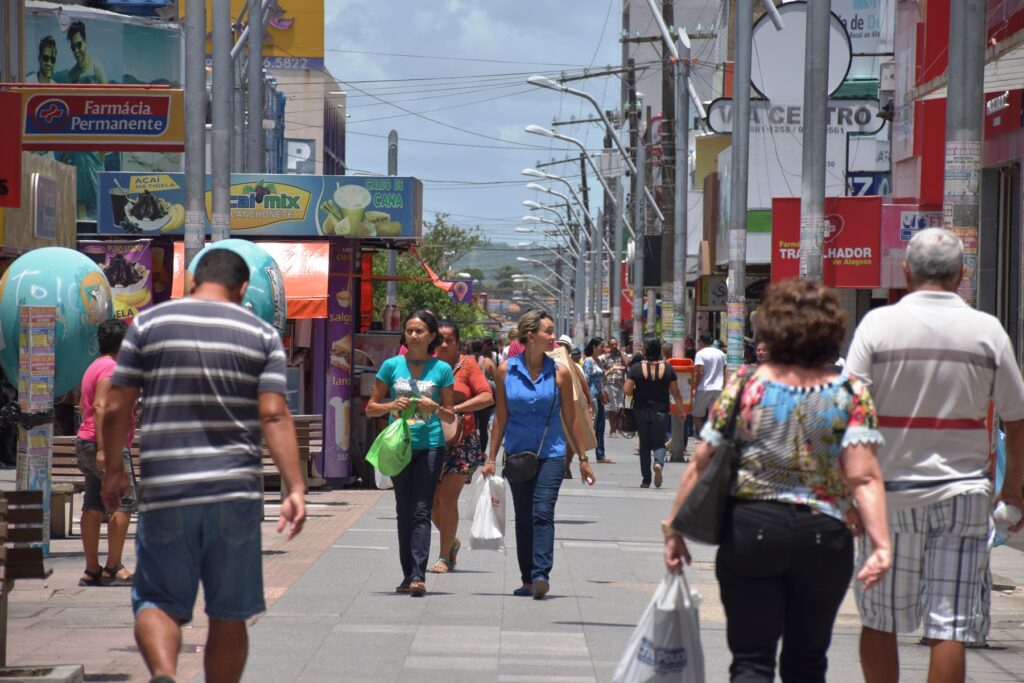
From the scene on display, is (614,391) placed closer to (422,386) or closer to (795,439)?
(422,386)

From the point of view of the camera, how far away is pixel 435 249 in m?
79.6

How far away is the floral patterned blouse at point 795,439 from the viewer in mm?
5109

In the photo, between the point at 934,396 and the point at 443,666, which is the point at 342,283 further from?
the point at 934,396

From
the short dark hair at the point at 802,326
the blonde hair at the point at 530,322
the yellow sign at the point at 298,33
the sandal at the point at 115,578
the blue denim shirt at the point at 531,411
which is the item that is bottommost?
the sandal at the point at 115,578

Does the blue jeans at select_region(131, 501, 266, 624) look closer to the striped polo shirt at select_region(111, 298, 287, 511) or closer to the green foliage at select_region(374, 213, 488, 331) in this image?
the striped polo shirt at select_region(111, 298, 287, 511)

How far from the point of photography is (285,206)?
63.1 feet

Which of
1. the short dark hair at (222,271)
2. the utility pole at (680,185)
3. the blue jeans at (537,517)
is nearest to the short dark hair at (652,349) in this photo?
the blue jeans at (537,517)

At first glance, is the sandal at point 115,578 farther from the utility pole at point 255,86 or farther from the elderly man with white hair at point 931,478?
the utility pole at point 255,86

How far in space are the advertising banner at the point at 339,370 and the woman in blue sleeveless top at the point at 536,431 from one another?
28.5ft

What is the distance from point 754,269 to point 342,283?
59.3ft

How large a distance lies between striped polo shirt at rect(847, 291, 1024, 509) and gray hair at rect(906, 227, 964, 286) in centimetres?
18

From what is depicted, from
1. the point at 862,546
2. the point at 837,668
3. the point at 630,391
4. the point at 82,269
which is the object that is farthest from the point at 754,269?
the point at 862,546

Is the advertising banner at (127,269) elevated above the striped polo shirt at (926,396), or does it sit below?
above

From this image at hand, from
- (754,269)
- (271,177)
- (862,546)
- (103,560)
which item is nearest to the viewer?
(862,546)
